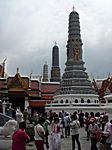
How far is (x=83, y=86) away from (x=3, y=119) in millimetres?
35529

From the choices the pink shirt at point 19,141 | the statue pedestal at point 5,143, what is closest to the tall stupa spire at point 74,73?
the statue pedestal at point 5,143

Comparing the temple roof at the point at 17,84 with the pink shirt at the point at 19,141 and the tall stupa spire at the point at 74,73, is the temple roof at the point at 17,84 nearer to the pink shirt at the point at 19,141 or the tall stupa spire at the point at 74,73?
the tall stupa spire at the point at 74,73

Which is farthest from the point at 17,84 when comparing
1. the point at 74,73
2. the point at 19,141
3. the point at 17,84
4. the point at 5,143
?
the point at 19,141

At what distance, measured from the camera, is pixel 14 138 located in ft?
29.0

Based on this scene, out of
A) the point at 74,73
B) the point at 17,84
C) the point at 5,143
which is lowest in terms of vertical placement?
the point at 5,143

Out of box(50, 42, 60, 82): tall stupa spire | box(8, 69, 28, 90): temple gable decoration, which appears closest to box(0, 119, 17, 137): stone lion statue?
box(8, 69, 28, 90): temple gable decoration

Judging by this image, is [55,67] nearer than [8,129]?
No

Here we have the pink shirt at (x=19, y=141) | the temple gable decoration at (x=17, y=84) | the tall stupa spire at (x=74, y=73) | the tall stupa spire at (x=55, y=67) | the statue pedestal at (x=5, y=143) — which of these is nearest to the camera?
the pink shirt at (x=19, y=141)

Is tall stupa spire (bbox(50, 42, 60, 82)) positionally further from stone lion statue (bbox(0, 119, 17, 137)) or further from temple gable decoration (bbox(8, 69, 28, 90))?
stone lion statue (bbox(0, 119, 17, 137))

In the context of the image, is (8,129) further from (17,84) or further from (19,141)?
(17,84)

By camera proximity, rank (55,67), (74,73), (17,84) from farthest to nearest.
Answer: (55,67) < (17,84) < (74,73)

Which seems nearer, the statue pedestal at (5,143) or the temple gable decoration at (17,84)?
the statue pedestal at (5,143)

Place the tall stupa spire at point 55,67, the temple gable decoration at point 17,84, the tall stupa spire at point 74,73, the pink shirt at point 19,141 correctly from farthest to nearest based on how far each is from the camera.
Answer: the tall stupa spire at point 55,67
the temple gable decoration at point 17,84
the tall stupa spire at point 74,73
the pink shirt at point 19,141

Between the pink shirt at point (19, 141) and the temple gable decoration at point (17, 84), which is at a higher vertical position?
the temple gable decoration at point (17, 84)
